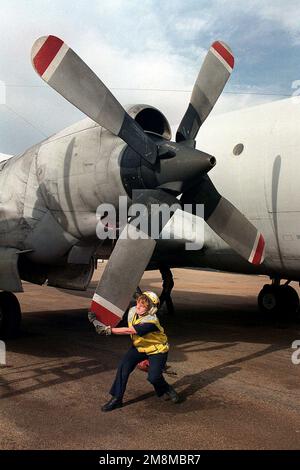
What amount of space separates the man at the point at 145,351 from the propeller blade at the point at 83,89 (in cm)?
244

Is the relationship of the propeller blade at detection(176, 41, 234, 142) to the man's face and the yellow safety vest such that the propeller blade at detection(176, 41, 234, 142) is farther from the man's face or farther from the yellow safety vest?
the yellow safety vest

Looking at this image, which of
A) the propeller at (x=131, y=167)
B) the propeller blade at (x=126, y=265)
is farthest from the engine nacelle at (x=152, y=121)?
the propeller blade at (x=126, y=265)

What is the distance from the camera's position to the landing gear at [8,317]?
30.6ft

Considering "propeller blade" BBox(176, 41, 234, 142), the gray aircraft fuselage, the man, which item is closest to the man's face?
the man

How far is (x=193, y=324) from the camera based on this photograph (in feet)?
38.5

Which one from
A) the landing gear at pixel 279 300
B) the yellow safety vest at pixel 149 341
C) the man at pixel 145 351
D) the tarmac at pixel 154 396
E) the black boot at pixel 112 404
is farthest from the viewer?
the landing gear at pixel 279 300

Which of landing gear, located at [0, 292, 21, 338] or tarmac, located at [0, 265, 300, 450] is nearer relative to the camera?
tarmac, located at [0, 265, 300, 450]

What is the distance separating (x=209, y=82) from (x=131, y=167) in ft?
7.96

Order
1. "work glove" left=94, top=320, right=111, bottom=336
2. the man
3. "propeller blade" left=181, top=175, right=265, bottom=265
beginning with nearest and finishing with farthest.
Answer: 1. the man
2. "work glove" left=94, top=320, right=111, bottom=336
3. "propeller blade" left=181, top=175, right=265, bottom=265

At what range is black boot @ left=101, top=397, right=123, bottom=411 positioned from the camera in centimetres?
526

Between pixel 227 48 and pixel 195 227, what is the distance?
3750 millimetres

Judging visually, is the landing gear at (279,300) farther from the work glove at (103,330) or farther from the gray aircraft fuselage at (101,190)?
the work glove at (103,330)

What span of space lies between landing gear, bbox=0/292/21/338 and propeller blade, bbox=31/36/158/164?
4833 millimetres

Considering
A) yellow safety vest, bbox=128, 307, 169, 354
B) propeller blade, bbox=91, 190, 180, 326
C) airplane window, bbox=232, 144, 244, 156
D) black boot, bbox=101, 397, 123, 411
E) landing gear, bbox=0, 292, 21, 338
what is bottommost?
black boot, bbox=101, 397, 123, 411
